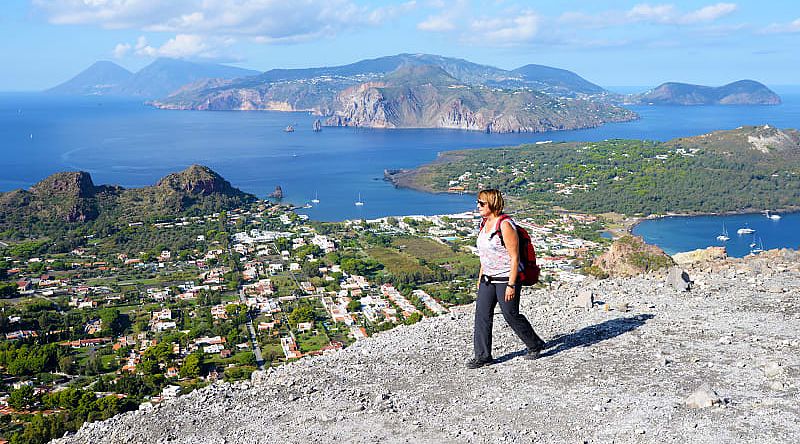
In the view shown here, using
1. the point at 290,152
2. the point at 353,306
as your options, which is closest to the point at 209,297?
the point at 353,306

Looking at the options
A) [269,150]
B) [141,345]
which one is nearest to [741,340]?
[141,345]

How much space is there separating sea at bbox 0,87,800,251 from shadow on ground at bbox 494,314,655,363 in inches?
1778

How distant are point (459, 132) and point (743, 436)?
6173 inches

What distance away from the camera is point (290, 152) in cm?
11362

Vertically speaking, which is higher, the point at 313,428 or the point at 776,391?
the point at 776,391

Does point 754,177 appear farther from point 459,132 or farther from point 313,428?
point 459,132

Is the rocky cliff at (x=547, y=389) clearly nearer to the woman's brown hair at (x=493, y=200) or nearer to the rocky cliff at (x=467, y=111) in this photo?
the woman's brown hair at (x=493, y=200)

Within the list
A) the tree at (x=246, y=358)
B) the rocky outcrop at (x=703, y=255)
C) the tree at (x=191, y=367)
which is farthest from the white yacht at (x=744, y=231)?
the tree at (x=191, y=367)

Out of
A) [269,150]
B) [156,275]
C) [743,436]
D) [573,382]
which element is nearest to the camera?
[743,436]

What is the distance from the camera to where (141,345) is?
2641cm

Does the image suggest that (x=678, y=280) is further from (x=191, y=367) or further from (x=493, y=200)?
(x=191, y=367)

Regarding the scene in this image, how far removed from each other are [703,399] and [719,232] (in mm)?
55611

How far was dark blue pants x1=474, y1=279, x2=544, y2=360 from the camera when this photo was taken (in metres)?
6.38

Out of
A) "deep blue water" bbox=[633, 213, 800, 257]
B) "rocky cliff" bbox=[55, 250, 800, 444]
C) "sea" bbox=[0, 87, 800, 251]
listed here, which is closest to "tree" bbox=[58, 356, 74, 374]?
"rocky cliff" bbox=[55, 250, 800, 444]
